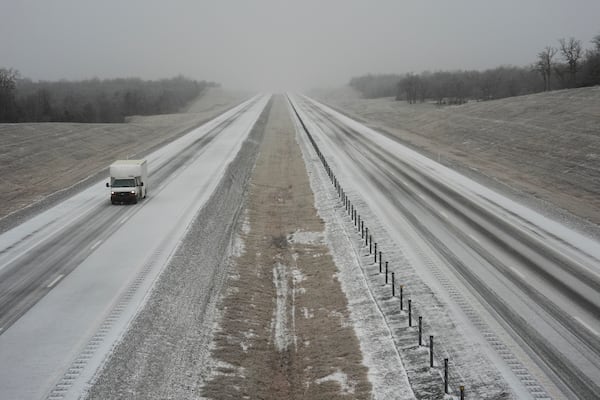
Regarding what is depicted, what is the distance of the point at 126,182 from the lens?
3466 centimetres

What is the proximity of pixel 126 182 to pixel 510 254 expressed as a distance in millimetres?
23727

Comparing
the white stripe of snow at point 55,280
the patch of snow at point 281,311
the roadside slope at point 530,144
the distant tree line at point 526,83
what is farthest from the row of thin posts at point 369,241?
the distant tree line at point 526,83

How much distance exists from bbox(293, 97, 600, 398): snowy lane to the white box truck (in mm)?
14427

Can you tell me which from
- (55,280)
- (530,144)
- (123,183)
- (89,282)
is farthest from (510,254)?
(530,144)

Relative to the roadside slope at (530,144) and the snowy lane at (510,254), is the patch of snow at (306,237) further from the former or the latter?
the roadside slope at (530,144)

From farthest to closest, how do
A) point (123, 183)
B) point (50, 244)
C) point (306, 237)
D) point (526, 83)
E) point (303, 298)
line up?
point (526, 83) < point (123, 183) < point (306, 237) < point (50, 244) < point (303, 298)

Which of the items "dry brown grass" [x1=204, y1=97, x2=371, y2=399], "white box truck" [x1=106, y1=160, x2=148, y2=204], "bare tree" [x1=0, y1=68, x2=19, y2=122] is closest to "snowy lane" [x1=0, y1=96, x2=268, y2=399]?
"white box truck" [x1=106, y1=160, x2=148, y2=204]

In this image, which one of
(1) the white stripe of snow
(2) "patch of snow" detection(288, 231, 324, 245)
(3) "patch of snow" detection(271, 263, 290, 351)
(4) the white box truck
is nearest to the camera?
(3) "patch of snow" detection(271, 263, 290, 351)

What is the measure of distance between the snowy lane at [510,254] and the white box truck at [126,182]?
568 inches

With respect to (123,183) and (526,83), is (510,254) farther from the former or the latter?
(526,83)

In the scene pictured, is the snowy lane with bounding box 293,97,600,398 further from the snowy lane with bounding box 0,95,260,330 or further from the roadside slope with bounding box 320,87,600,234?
the snowy lane with bounding box 0,95,260,330

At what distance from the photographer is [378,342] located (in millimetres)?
16609

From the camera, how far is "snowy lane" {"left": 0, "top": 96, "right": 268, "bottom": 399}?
48.3 ft

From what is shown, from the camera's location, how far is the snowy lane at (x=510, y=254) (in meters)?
15.7
